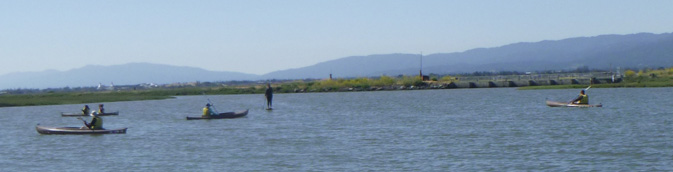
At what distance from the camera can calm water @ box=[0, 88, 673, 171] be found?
86.4 feet

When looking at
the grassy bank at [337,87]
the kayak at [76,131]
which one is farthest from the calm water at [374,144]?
the grassy bank at [337,87]

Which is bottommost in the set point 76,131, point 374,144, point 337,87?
point 374,144

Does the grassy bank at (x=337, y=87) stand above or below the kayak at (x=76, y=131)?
above

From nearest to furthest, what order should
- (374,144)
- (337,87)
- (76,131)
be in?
(374,144), (76,131), (337,87)

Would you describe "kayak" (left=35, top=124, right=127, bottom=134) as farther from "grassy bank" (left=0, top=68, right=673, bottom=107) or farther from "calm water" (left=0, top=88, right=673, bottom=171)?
"grassy bank" (left=0, top=68, right=673, bottom=107)

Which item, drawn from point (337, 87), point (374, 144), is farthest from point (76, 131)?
point (337, 87)

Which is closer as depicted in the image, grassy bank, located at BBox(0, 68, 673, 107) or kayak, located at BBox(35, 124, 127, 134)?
kayak, located at BBox(35, 124, 127, 134)

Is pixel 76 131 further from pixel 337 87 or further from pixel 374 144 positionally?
pixel 337 87

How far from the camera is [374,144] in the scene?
32.0 metres

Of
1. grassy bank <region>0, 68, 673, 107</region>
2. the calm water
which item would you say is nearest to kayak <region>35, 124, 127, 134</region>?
the calm water

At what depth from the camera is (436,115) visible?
4891cm

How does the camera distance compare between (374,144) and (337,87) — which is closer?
(374,144)

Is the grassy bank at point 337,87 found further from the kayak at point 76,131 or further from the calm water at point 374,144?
the kayak at point 76,131

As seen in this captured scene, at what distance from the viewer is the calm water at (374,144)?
1037 inches
